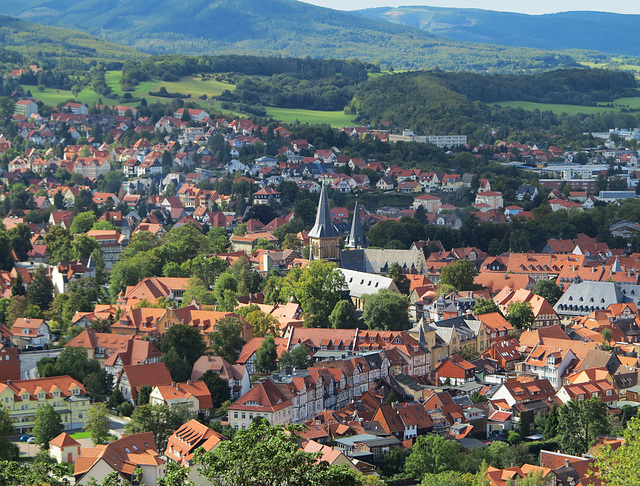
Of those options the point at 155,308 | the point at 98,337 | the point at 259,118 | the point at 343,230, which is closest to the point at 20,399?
the point at 98,337

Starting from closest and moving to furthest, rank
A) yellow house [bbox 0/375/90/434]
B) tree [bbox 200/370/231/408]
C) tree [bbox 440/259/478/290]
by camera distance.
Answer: yellow house [bbox 0/375/90/434]
tree [bbox 200/370/231/408]
tree [bbox 440/259/478/290]

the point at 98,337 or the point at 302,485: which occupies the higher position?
the point at 302,485

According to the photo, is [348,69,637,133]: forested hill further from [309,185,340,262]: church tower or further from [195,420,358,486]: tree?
[195,420,358,486]: tree

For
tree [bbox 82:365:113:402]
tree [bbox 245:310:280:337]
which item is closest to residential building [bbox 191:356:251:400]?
tree [bbox 82:365:113:402]

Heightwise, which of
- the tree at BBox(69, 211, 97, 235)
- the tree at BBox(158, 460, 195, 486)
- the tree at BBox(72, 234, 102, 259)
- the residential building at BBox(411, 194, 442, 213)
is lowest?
the residential building at BBox(411, 194, 442, 213)

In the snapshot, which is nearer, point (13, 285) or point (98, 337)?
point (98, 337)

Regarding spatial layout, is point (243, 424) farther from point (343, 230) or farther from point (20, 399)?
point (343, 230)

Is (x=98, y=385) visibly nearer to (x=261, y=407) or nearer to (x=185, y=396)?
(x=185, y=396)
